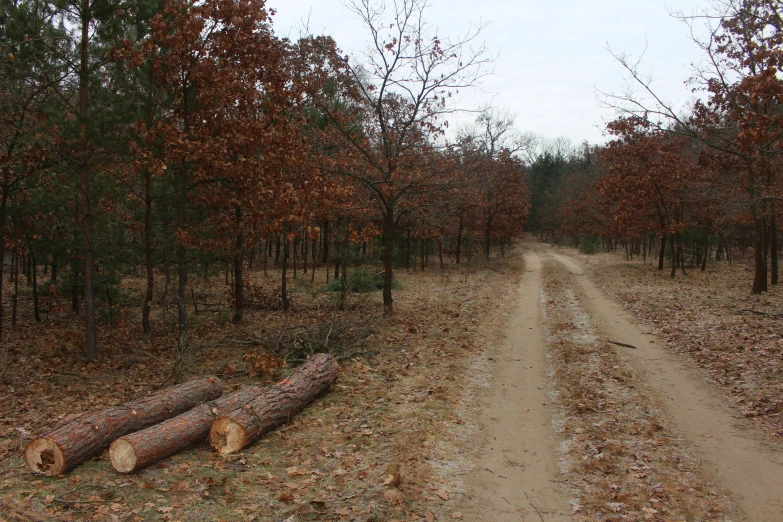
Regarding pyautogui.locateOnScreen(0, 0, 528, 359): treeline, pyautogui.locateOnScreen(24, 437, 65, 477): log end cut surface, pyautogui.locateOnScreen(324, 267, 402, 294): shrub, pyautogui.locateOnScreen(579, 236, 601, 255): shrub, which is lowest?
pyautogui.locateOnScreen(24, 437, 65, 477): log end cut surface

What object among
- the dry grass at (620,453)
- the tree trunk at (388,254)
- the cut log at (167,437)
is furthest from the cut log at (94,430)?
the tree trunk at (388,254)

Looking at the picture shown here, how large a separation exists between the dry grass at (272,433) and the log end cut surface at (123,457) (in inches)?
3.7

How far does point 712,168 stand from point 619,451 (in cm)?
1753

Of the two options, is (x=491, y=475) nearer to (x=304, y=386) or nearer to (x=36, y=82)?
(x=304, y=386)

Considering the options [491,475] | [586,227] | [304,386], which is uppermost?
[586,227]

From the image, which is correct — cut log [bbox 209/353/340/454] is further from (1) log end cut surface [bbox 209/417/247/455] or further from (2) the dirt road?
(2) the dirt road

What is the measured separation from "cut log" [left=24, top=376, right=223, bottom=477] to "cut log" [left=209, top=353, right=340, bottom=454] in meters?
0.90

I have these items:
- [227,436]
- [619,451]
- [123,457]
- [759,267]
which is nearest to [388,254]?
[227,436]

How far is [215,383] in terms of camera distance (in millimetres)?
7918

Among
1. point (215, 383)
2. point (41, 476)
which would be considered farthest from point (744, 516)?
point (41, 476)

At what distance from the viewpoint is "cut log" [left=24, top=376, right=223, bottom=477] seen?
5.64 meters

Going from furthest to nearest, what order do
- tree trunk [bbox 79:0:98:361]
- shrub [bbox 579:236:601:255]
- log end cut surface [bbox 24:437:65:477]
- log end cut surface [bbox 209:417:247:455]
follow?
shrub [bbox 579:236:601:255]
tree trunk [bbox 79:0:98:361]
log end cut surface [bbox 209:417:247:455]
log end cut surface [bbox 24:437:65:477]

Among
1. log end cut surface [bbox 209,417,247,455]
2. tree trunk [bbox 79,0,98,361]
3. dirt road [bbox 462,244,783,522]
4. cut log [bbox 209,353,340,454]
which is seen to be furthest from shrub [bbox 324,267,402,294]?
log end cut surface [bbox 209,417,247,455]

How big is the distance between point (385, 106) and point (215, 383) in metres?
10.2
